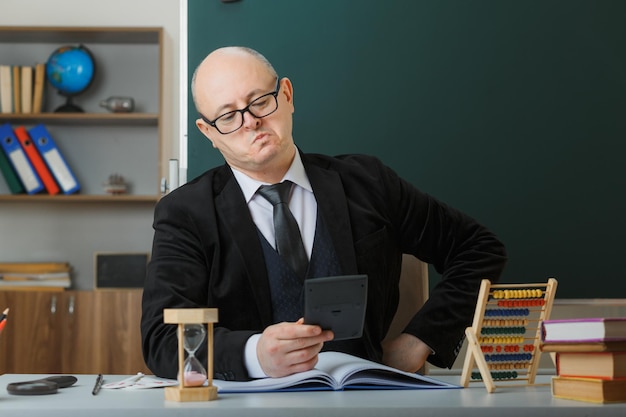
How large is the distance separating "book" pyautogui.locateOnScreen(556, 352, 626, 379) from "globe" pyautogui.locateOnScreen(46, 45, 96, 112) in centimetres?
385

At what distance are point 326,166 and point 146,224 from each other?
297 centimetres

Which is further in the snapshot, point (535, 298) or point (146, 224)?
point (146, 224)

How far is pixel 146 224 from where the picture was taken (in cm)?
479

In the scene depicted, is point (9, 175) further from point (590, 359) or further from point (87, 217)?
point (590, 359)

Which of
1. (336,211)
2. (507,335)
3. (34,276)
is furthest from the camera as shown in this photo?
(34,276)

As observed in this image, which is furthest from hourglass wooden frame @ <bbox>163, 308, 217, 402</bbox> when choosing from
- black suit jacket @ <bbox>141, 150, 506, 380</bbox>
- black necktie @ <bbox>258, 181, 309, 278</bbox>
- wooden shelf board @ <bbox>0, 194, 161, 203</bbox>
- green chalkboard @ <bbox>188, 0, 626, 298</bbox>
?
wooden shelf board @ <bbox>0, 194, 161, 203</bbox>

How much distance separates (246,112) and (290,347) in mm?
644

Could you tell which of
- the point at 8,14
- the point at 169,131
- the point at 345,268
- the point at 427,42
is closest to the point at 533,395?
Answer: the point at 345,268

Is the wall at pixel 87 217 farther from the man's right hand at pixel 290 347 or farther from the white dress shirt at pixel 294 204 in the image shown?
the man's right hand at pixel 290 347

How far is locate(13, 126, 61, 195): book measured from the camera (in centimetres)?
458

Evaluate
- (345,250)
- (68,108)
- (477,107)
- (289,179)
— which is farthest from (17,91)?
(345,250)

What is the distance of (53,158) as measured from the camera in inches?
181

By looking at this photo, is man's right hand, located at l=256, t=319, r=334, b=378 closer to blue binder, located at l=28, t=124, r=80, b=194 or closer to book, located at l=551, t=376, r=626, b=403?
book, located at l=551, t=376, r=626, b=403

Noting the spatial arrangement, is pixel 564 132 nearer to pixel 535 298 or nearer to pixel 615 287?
pixel 615 287
